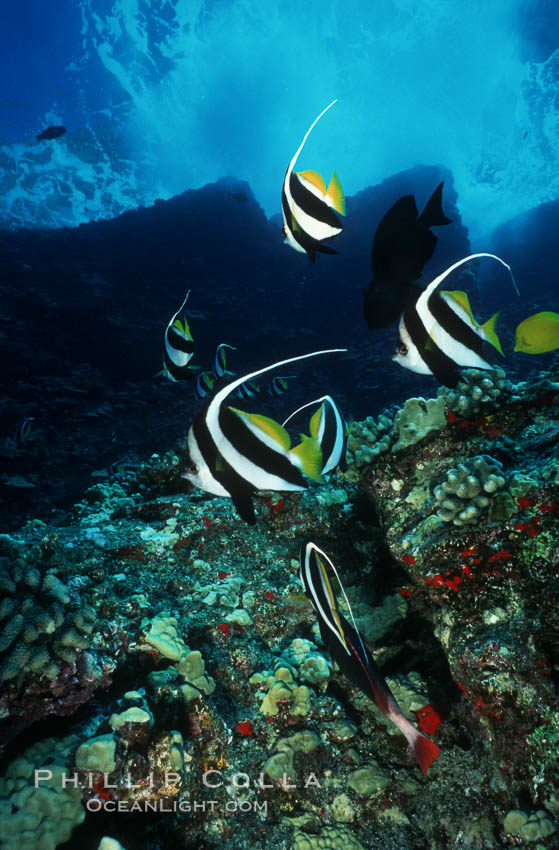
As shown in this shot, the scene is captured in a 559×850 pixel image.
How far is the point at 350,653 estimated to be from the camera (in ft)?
4.62

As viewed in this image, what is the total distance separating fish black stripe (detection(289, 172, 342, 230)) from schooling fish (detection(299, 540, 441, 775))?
64.8 inches

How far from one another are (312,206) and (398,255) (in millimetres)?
526

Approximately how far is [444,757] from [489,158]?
74.5 meters

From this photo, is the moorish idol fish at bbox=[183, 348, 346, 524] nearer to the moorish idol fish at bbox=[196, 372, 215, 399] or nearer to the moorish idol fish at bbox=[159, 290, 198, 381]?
the moorish idol fish at bbox=[159, 290, 198, 381]

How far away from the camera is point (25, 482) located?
907 cm

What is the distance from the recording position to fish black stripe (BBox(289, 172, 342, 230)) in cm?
196

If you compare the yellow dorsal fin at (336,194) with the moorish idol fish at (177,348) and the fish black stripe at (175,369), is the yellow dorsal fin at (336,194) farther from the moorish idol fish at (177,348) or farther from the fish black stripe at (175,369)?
the fish black stripe at (175,369)

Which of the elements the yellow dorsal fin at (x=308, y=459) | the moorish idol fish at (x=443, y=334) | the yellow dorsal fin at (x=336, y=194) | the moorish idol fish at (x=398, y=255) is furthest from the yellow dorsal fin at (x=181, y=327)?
the yellow dorsal fin at (x=308, y=459)

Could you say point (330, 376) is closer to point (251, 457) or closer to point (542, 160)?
point (251, 457)

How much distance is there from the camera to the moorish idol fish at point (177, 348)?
3.70 m

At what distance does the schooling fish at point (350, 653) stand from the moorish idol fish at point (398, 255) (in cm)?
127

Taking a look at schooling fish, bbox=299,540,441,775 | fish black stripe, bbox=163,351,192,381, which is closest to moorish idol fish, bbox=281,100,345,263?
schooling fish, bbox=299,540,441,775

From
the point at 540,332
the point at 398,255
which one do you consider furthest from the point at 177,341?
the point at 540,332

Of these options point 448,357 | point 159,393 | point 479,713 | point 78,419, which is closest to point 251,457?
point 448,357
